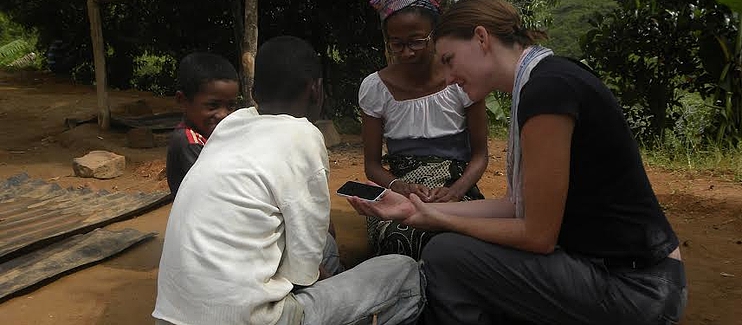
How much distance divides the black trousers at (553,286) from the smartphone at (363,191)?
313mm

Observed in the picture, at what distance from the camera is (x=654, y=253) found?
2.19 meters

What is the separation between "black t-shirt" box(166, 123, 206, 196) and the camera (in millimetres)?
3033

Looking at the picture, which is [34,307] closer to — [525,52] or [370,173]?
[370,173]

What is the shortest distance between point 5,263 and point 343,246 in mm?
1633

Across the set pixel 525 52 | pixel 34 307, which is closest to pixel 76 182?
pixel 34 307

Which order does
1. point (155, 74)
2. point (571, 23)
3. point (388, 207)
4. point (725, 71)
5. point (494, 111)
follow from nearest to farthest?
1. point (388, 207)
2. point (725, 71)
3. point (494, 111)
4. point (155, 74)
5. point (571, 23)

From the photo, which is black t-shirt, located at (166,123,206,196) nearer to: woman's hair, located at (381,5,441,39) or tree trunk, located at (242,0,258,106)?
woman's hair, located at (381,5,441,39)

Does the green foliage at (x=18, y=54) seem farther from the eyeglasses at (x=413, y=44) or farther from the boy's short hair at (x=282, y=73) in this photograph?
the boy's short hair at (x=282, y=73)

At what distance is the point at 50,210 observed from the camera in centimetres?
455

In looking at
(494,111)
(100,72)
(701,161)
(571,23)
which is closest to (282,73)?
(701,161)

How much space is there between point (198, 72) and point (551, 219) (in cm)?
171

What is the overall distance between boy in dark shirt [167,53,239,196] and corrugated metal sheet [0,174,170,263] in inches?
41.5

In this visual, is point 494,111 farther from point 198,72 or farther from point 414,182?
point 198,72

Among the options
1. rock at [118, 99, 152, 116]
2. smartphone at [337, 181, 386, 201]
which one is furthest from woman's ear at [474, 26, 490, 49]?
rock at [118, 99, 152, 116]
